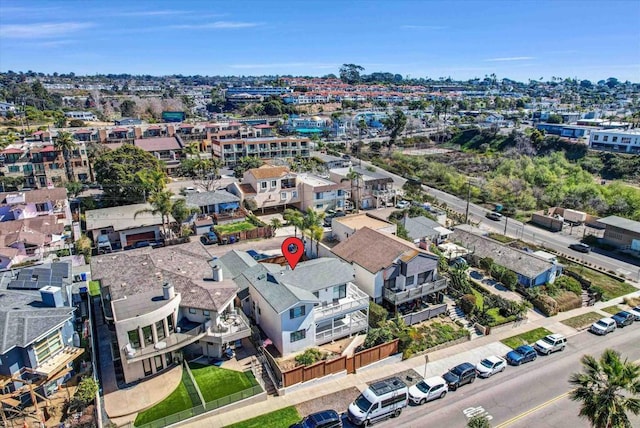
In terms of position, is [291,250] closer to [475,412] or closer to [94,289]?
[475,412]

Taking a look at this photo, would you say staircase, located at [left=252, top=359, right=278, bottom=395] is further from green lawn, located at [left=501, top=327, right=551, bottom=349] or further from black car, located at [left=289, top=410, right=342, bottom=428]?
green lawn, located at [left=501, top=327, right=551, bottom=349]

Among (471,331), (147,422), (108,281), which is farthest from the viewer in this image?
(471,331)

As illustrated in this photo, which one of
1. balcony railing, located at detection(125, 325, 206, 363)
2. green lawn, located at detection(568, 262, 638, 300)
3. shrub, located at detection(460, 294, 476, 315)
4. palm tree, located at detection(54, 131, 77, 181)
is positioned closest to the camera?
balcony railing, located at detection(125, 325, 206, 363)

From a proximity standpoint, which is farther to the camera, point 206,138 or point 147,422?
point 206,138

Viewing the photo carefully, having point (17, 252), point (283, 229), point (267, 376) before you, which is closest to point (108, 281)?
point (267, 376)

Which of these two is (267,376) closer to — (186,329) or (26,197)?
(186,329)

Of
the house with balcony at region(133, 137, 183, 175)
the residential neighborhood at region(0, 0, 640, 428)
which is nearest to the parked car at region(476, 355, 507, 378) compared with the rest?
the residential neighborhood at region(0, 0, 640, 428)
